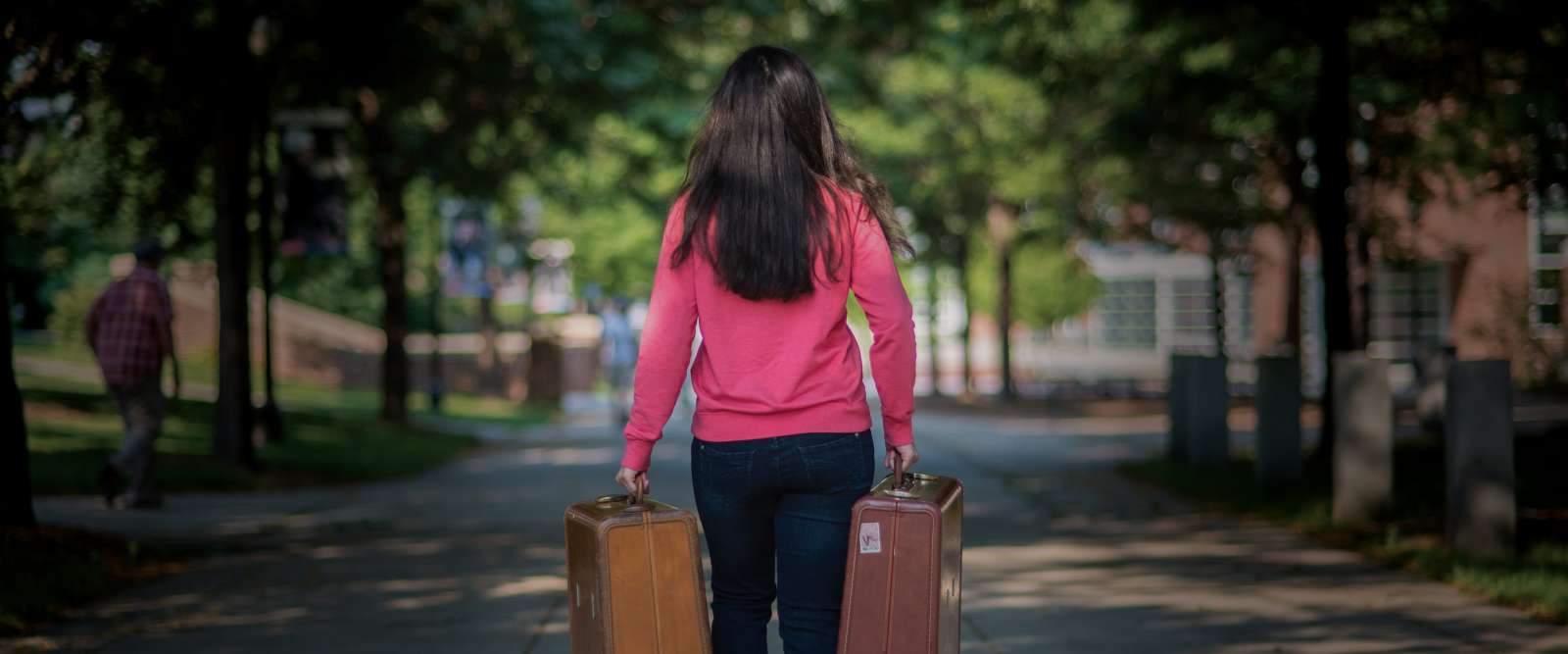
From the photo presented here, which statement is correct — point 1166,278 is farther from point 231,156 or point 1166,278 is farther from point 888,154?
point 231,156

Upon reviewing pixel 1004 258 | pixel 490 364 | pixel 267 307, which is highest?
pixel 1004 258

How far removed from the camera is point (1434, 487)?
1195 centimetres

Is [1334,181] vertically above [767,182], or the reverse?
[1334,181]

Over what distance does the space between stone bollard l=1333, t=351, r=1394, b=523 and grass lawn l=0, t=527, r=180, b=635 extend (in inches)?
262

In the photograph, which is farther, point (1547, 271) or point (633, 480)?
point (1547, 271)

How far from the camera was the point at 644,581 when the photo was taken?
404 cm

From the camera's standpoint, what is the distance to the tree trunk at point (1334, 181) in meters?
13.1

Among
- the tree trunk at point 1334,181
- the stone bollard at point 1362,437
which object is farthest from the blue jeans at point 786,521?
the tree trunk at point 1334,181

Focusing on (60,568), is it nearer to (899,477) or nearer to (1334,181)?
(899,477)

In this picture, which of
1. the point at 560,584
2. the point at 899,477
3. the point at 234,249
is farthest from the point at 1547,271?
the point at 899,477

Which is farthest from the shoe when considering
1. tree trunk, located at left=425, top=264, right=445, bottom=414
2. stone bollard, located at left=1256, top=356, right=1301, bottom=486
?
tree trunk, located at left=425, top=264, right=445, bottom=414

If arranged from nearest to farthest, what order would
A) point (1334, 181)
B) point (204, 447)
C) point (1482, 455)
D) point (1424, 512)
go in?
point (1482, 455) → point (1424, 512) → point (1334, 181) → point (204, 447)

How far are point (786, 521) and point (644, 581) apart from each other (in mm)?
369

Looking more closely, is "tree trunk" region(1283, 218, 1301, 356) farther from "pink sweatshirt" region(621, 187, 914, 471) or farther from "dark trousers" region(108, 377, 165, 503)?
"pink sweatshirt" region(621, 187, 914, 471)
